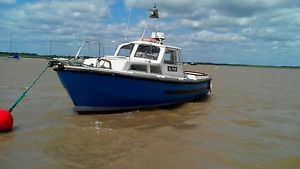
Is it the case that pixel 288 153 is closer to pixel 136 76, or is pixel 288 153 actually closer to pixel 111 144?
pixel 111 144

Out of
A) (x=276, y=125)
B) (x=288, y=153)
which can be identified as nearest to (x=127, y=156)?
(x=288, y=153)

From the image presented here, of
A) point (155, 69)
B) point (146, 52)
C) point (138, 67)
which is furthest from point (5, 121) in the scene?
point (146, 52)

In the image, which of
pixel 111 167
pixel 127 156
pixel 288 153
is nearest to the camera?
pixel 111 167

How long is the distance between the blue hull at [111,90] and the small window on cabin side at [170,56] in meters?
1.31

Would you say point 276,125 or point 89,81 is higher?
point 89,81

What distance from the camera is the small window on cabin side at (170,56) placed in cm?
1417

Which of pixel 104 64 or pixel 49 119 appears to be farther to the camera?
pixel 104 64

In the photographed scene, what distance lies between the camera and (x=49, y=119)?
11.1 m

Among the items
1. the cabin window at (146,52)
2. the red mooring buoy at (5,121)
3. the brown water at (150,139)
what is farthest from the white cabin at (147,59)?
the red mooring buoy at (5,121)

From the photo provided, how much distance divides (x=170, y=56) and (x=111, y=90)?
12.9 ft

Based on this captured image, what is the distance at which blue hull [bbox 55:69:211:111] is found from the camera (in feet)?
36.3

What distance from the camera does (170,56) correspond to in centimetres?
1453

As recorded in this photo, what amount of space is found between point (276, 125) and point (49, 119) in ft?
23.7

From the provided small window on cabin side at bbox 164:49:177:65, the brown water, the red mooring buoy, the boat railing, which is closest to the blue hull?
the brown water
